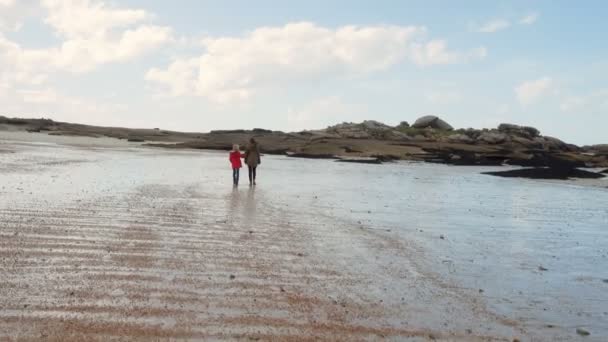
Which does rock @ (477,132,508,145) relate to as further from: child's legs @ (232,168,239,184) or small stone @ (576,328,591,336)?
small stone @ (576,328,591,336)

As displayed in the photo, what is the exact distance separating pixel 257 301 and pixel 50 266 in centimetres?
283

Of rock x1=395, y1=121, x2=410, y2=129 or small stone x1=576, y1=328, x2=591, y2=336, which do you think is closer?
small stone x1=576, y1=328, x2=591, y2=336

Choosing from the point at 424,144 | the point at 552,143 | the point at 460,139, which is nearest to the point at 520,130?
the point at 552,143

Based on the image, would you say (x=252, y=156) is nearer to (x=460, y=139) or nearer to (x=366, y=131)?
(x=460, y=139)

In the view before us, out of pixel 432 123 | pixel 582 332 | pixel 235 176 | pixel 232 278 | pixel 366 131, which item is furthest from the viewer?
pixel 432 123

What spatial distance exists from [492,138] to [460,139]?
12.3 ft

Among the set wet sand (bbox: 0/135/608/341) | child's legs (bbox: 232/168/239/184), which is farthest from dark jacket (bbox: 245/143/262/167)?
wet sand (bbox: 0/135/608/341)

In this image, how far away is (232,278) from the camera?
7.34m

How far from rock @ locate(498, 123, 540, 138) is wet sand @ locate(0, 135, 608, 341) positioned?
6060cm

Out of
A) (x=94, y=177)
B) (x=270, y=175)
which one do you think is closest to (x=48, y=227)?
(x=94, y=177)

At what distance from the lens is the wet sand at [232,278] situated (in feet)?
18.5

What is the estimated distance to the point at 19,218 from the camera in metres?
10.8

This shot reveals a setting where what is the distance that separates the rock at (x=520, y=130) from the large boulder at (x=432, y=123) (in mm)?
6241

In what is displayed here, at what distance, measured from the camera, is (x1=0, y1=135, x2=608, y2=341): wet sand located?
562 centimetres
